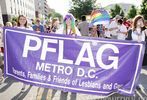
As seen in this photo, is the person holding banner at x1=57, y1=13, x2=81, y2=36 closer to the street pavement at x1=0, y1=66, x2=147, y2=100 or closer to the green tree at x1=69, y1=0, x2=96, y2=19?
the street pavement at x1=0, y1=66, x2=147, y2=100

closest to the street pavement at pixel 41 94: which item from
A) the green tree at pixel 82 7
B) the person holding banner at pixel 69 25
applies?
the person holding banner at pixel 69 25

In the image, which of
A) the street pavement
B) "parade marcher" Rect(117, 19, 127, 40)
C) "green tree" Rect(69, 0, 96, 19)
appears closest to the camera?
the street pavement

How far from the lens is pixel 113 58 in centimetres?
492

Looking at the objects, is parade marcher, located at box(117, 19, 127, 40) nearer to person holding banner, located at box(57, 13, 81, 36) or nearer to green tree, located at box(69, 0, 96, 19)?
person holding banner, located at box(57, 13, 81, 36)

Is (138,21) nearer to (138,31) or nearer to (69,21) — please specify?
(138,31)

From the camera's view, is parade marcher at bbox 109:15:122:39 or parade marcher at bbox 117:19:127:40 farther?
parade marcher at bbox 109:15:122:39

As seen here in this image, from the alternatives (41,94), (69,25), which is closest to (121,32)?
(69,25)

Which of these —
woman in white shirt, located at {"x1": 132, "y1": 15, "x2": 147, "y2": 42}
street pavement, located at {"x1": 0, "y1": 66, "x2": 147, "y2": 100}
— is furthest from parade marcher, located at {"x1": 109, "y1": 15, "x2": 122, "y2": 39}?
woman in white shirt, located at {"x1": 132, "y1": 15, "x2": 147, "y2": 42}

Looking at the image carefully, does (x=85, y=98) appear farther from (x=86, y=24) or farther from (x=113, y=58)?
(x=86, y=24)

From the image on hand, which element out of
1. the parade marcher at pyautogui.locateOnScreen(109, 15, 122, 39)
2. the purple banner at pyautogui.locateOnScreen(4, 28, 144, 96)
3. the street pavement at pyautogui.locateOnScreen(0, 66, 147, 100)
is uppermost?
the parade marcher at pyautogui.locateOnScreen(109, 15, 122, 39)

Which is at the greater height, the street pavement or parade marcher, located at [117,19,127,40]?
parade marcher, located at [117,19,127,40]

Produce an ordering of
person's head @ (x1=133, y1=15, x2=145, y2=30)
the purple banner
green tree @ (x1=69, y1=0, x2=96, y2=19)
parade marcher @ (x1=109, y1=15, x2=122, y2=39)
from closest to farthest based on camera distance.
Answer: the purple banner
person's head @ (x1=133, y1=15, x2=145, y2=30)
parade marcher @ (x1=109, y1=15, x2=122, y2=39)
green tree @ (x1=69, y1=0, x2=96, y2=19)

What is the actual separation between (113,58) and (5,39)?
220cm

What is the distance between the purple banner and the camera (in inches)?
194
